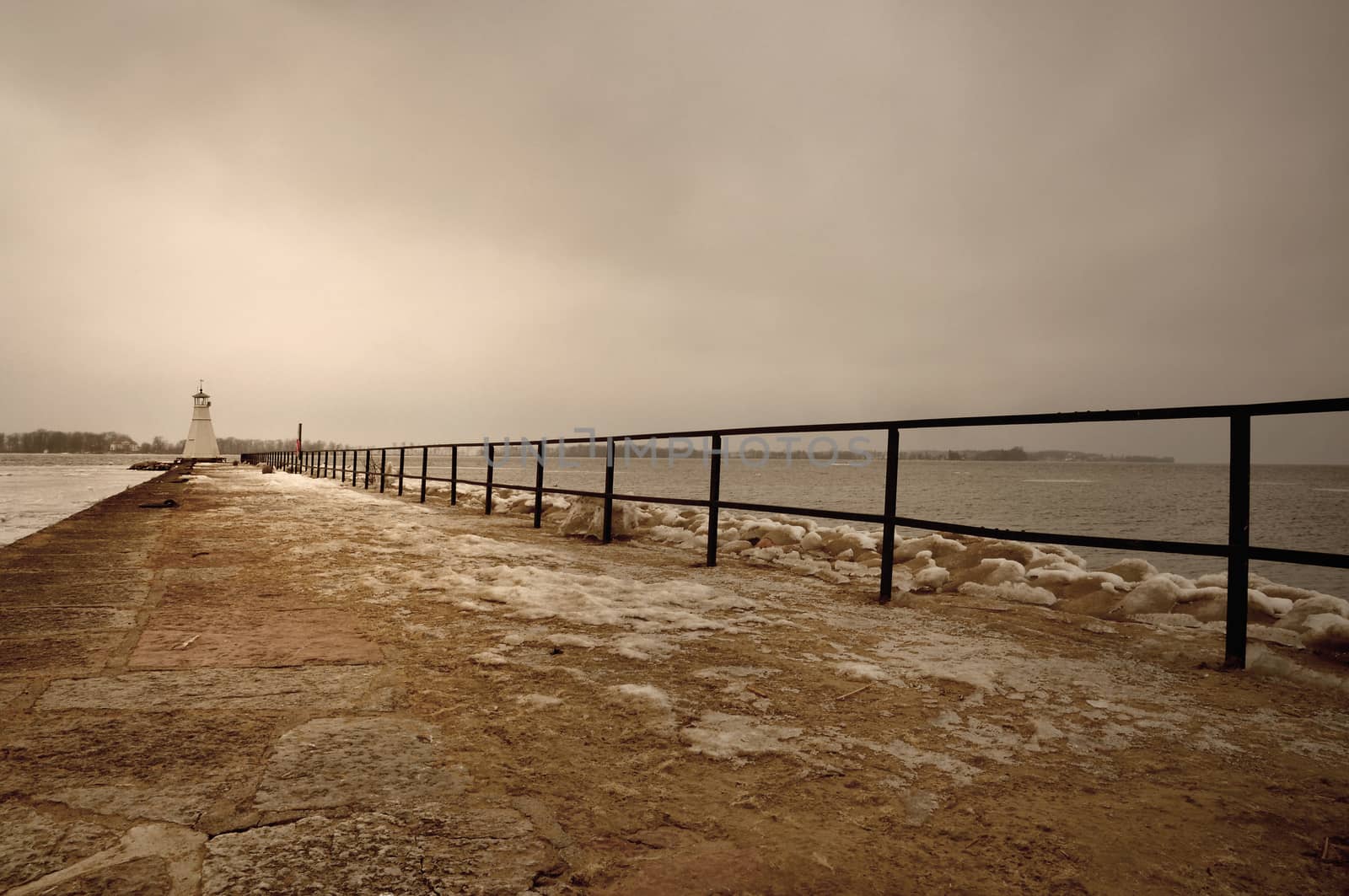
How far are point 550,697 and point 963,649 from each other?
5.33ft

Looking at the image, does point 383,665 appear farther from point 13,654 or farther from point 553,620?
point 13,654

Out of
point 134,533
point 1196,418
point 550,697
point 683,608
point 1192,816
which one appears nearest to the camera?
point 1192,816

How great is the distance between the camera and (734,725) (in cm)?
165

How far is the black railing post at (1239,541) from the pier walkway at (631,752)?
0.09m

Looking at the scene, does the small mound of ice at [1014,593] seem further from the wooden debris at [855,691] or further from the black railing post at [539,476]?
the black railing post at [539,476]

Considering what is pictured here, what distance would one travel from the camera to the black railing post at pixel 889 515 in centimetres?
360

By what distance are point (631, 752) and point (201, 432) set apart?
74.0m

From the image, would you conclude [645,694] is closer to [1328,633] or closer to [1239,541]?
[1239,541]

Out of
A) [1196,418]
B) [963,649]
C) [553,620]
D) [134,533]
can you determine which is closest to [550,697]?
[553,620]

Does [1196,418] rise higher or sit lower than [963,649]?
higher

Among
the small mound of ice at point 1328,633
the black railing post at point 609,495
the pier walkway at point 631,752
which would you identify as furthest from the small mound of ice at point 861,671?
the black railing post at point 609,495

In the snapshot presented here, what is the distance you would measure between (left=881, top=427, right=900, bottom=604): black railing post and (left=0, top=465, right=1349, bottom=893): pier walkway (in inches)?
21.2

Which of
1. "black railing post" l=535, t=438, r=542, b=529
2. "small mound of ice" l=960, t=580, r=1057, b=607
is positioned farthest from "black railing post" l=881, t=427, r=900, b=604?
"black railing post" l=535, t=438, r=542, b=529

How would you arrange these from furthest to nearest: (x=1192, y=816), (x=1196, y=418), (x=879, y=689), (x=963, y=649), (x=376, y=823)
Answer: (x=1196, y=418) < (x=963, y=649) < (x=879, y=689) < (x=1192, y=816) < (x=376, y=823)
